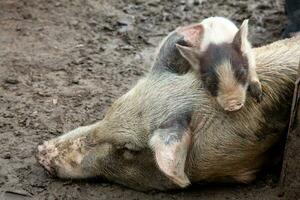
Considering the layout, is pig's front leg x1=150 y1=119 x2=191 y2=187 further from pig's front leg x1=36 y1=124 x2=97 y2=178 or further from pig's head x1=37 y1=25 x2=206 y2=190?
pig's front leg x1=36 y1=124 x2=97 y2=178

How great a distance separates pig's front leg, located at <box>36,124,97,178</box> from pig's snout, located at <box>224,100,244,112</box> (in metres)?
0.94

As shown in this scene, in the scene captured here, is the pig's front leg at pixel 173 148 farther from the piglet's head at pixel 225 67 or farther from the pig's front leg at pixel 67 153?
the pig's front leg at pixel 67 153

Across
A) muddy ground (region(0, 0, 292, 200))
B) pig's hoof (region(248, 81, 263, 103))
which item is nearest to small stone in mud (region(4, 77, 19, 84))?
muddy ground (region(0, 0, 292, 200))

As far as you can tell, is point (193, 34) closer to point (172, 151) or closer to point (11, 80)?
point (172, 151)

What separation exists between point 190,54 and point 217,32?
0.19 m

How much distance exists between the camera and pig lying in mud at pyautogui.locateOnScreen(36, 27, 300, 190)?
4199 mm

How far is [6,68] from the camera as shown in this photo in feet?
20.3

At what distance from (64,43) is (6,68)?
2.12ft

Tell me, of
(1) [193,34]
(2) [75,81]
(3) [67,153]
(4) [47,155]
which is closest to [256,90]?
Answer: (1) [193,34]

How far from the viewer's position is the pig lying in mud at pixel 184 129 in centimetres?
420

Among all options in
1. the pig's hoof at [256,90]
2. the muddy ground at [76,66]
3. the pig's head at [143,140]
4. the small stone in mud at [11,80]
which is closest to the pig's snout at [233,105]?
the pig's hoof at [256,90]

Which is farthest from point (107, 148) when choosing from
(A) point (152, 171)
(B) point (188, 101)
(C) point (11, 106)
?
(C) point (11, 106)

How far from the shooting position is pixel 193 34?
4.29 metres

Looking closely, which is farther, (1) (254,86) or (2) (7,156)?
(2) (7,156)
